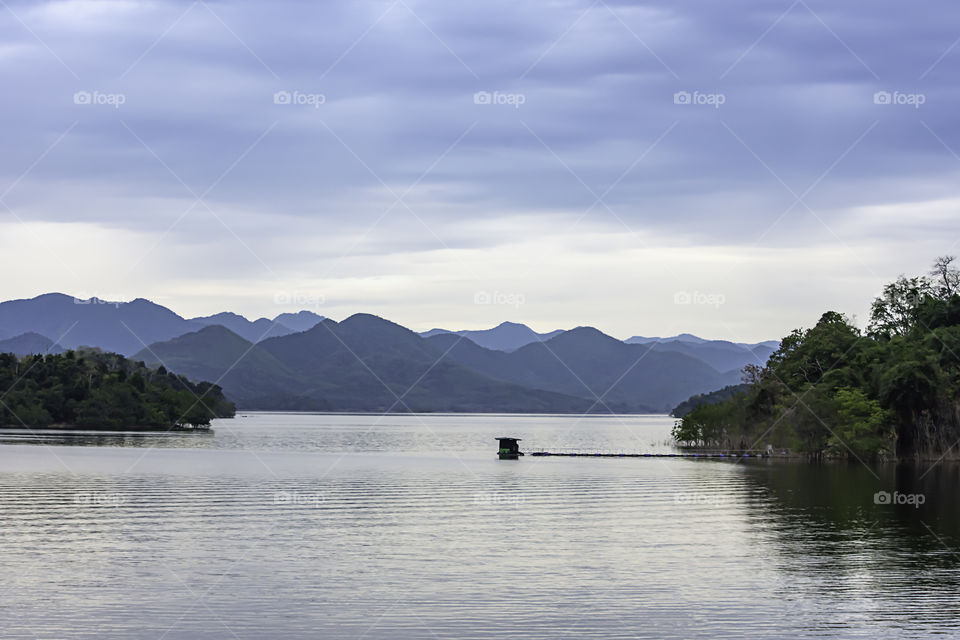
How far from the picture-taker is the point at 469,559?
4219 centimetres

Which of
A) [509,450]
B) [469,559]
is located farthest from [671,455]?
[469,559]

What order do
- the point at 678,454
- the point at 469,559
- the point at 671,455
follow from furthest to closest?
the point at 678,454 < the point at 671,455 < the point at 469,559

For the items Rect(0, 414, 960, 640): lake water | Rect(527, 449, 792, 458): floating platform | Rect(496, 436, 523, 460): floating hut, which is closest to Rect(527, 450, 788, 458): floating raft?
Rect(527, 449, 792, 458): floating platform

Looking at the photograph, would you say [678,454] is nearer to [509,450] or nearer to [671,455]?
[671,455]

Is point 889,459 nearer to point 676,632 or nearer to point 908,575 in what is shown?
point 908,575

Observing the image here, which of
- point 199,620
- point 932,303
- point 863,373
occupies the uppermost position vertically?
point 932,303

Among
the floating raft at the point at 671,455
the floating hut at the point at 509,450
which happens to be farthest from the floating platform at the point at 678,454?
the floating hut at the point at 509,450

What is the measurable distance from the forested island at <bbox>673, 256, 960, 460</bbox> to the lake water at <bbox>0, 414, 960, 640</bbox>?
136ft

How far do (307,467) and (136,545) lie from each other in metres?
61.5

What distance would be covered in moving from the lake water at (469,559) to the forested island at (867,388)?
41.6 meters

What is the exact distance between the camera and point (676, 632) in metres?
29.7

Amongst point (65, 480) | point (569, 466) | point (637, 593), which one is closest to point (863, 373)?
point (569, 466)

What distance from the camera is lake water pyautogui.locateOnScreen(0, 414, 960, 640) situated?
101ft

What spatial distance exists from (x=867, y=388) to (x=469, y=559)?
10331 cm
